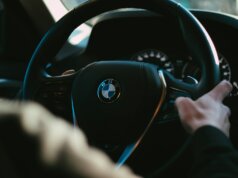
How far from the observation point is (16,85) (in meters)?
1.88

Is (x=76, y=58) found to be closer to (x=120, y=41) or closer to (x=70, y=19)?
(x=120, y=41)

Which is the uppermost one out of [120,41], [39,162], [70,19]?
[39,162]

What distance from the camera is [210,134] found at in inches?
33.7

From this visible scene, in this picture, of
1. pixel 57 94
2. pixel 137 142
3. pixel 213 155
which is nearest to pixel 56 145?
pixel 213 155

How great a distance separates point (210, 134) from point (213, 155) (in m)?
0.05

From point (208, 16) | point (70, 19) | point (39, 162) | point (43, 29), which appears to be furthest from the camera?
point (43, 29)

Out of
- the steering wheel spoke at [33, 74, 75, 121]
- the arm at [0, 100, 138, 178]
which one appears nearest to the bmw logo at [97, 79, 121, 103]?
the steering wheel spoke at [33, 74, 75, 121]

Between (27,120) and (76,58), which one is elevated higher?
(27,120)

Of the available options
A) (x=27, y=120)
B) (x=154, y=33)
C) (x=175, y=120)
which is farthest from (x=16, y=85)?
(x=27, y=120)

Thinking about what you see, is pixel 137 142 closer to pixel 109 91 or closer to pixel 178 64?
pixel 109 91

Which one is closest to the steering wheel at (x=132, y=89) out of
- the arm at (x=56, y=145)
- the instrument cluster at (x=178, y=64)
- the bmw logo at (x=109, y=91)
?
the bmw logo at (x=109, y=91)

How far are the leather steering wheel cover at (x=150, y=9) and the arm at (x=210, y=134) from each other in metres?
0.08

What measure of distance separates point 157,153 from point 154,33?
66 cm

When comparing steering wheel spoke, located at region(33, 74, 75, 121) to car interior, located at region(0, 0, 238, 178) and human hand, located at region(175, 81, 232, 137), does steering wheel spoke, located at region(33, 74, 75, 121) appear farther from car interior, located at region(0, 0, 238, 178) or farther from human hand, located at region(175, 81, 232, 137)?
human hand, located at region(175, 81, 232, 137)
